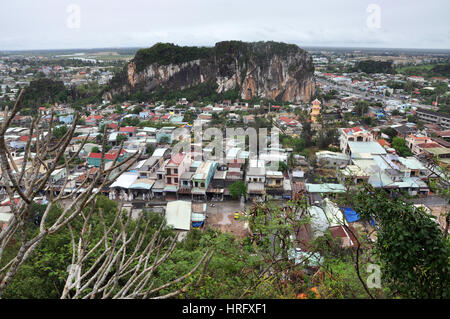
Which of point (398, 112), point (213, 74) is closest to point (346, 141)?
point (398, 112)

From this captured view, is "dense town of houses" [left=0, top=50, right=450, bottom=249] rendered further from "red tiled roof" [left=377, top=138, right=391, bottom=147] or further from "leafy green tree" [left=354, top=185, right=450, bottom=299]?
"leafy green tree" [left=354, top=185, right=450, bottom=299]

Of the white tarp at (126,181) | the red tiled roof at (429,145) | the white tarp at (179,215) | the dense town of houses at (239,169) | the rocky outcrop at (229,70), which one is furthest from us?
the rocky outcrop at (229,70)

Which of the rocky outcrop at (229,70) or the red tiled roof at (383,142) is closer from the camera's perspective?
the red tiled roof at (383,142)

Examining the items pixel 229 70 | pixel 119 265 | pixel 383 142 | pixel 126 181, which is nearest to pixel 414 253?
pixel 119 265

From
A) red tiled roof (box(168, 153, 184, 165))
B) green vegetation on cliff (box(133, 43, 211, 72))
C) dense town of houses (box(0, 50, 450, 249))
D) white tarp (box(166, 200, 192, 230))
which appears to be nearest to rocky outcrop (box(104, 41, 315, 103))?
green vegetation on cliff (box(133, 43, 211, 72))

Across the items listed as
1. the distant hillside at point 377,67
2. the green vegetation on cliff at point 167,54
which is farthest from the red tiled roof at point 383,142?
the distant hillside at point 377,67

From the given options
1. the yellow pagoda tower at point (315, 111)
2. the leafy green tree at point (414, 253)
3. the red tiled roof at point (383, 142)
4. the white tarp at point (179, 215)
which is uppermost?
the yellow pagoda tower at point (315, 111)

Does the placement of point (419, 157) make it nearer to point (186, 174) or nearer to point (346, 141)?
point (346, 141)

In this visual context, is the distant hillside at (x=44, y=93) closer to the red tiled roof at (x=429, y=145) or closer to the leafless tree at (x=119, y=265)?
the red tiled roof at (x=429, y=145)

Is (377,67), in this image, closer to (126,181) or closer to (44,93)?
(44,93)
